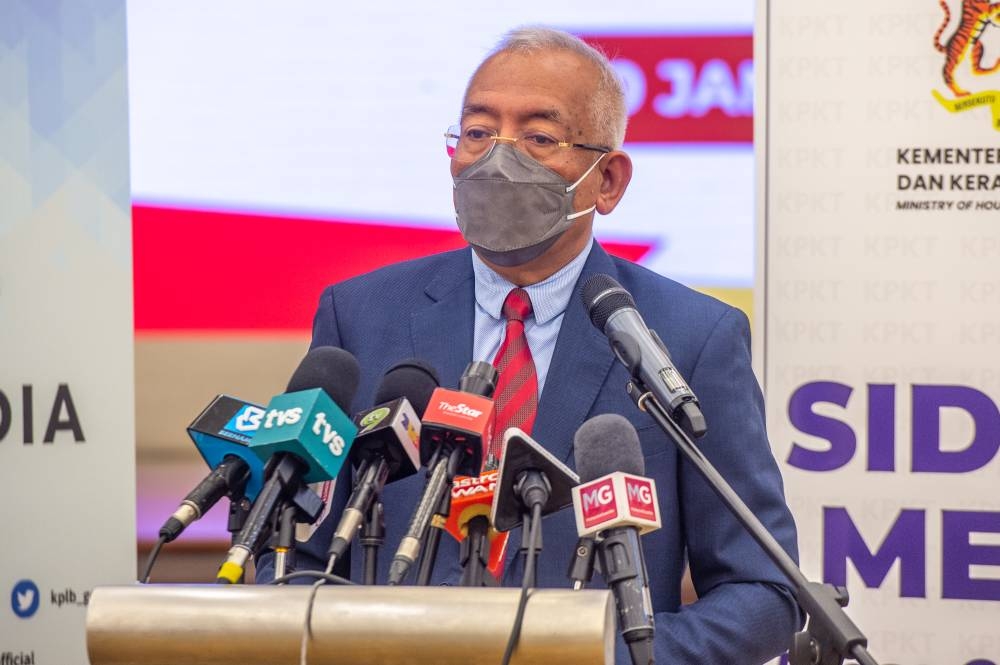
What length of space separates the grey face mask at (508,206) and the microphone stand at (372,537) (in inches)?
43.3

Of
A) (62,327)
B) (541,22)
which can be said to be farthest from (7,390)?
(541,22)

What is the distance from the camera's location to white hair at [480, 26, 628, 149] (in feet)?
8.94

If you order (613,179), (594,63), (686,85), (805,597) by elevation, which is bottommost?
(805,597)

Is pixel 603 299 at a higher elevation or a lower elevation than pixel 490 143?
lower

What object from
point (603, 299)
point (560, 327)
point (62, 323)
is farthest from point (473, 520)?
point (62, 323)

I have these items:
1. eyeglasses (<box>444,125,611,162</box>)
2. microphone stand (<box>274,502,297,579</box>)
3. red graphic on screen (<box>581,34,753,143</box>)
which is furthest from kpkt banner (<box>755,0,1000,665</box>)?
microphone stand (<box>274,502,297,579</box>)

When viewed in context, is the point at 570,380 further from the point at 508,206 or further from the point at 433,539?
the point at 433,539

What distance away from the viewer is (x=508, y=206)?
2641mm

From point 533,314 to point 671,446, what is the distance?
0.43 metres

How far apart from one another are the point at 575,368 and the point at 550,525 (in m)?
0.34

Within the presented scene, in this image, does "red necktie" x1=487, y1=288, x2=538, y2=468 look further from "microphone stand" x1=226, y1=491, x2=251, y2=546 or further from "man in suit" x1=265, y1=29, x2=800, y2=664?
"microphone stand" x1=226, y1=491, x2=251, y2=546

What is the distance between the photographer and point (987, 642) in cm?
369

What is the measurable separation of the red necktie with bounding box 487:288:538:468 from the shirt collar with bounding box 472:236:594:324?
16 mm

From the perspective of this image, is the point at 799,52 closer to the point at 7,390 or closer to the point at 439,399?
the point at 439,399
